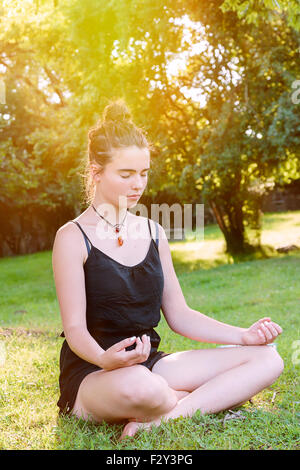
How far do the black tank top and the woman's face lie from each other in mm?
261

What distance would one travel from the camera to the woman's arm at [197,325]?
301 centimetres

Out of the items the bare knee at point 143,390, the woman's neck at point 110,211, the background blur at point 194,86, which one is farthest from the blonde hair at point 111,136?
the background blur at point 194,86

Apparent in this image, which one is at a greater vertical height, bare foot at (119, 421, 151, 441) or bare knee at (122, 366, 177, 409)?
bare knee at (122, 366, 177, 409)

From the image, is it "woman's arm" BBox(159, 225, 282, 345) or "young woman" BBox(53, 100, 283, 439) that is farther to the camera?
"woman's arm" BBox(159, 225, 282, 345)

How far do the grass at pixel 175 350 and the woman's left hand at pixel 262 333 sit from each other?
0.39 m

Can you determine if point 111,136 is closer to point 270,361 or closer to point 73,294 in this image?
point 73,294

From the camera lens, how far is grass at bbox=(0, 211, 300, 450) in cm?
262

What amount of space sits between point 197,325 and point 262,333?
381mm

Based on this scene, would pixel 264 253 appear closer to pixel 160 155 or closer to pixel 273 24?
pixel 160 155

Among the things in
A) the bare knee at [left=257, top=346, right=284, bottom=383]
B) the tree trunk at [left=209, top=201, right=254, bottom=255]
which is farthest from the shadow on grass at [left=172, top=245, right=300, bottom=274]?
the bare knee at [left=257, top=346, right=284, bottom=383]

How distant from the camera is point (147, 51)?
467 inches

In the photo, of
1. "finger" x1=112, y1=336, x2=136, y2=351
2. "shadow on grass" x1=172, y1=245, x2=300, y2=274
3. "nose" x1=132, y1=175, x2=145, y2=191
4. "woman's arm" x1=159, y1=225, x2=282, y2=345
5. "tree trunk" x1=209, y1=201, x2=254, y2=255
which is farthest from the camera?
"shadow on grass" x1=172, y1=245, x2=300, y2=274

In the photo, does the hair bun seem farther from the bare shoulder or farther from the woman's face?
the bare shoulder

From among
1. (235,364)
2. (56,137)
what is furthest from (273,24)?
(235,364)
